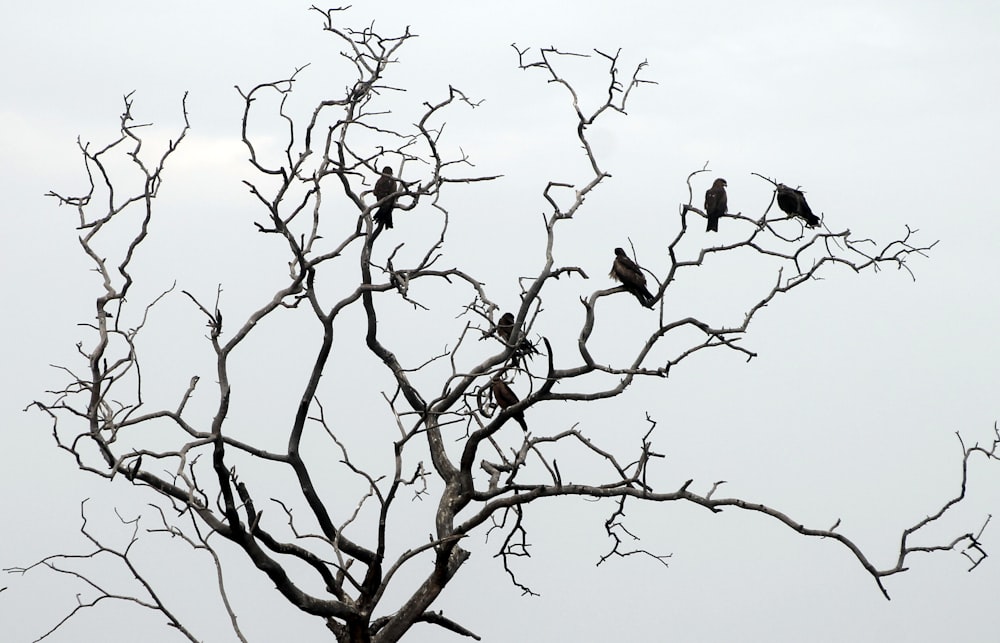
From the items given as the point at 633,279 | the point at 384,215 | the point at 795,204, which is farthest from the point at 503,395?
the point at 795,204

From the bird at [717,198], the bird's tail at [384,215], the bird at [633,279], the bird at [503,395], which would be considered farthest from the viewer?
the bird at [717,198]

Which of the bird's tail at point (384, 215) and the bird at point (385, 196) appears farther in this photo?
the bird's tail at point (384, 215)

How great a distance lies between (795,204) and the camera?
9.05 meters

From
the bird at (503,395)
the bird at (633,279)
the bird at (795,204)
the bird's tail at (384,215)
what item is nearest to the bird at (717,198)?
the bird at (795,204)

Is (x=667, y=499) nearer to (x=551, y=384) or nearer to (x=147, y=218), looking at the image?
(x=551, y=384)

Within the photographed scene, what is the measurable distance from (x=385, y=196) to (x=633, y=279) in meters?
1.92

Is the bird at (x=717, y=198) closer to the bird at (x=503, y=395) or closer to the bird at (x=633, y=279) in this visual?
the bird at (x=633, y=279)

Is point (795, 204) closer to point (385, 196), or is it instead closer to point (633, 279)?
point (633, 279)

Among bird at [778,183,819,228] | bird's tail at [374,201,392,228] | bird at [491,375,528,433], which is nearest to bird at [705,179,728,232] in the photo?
bird at [778,183,819,228]

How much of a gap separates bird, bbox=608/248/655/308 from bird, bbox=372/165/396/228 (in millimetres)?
1635

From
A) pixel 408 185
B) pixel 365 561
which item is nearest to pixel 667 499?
pixel 365 561

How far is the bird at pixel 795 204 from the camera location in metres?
9.01

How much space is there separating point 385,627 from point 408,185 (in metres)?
3.00

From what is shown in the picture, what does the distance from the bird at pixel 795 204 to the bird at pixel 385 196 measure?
9.81ft
